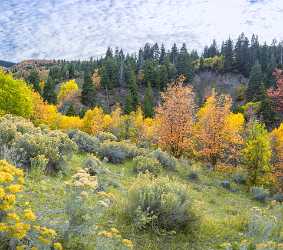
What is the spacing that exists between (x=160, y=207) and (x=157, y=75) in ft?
319

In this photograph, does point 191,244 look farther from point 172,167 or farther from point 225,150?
point 225,150

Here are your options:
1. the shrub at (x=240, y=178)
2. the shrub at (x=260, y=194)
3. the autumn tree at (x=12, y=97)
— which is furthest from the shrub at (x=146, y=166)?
the autumn tree at (x=12, y=97)

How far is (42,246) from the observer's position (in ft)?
17.5

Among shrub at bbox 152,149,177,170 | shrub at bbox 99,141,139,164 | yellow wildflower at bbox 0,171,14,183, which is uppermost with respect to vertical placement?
yellow wildflower at bbox 0,171,14,183

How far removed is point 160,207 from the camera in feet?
26.3

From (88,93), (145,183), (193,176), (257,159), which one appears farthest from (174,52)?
(145,183)

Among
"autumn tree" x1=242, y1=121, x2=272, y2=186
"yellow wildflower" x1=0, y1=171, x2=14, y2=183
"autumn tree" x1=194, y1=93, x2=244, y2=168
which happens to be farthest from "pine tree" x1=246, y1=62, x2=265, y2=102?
"yellow wildflower" x1=0, y1=171, x2=14, y2=183

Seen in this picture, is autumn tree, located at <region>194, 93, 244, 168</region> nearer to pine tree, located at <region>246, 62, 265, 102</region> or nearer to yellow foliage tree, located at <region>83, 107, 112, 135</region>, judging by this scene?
yellow foliage tree, located at <region>83, 107, 112, 135</region>

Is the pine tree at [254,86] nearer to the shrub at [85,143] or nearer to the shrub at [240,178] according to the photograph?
the shrub at [240,178]

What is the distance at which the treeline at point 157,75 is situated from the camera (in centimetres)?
8531

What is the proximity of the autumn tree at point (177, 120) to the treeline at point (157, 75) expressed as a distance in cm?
4040

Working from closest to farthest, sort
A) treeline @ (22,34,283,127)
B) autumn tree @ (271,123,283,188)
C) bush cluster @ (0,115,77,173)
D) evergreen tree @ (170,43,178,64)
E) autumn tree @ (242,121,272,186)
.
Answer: bush cluster @ (0,115,77,173), autumn tree @ (242,121,272,186), autumn tree @ (271,123,283,188), treeline @ (22,34,283,127), evergreen tree @ (170,43,178,64)

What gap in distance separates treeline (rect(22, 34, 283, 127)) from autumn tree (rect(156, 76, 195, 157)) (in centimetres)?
4040

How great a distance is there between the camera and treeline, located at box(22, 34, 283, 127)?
85312 millimetres
